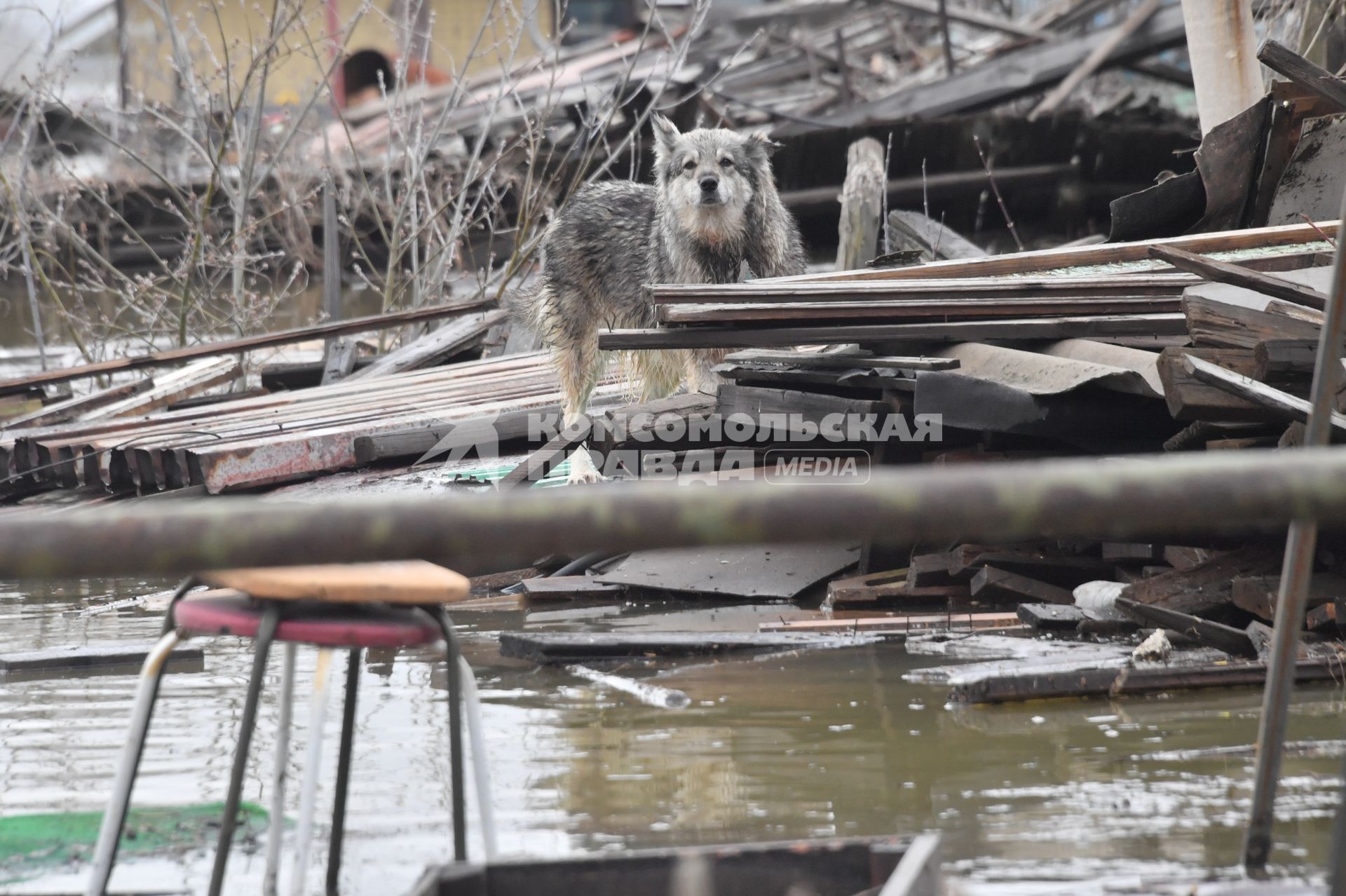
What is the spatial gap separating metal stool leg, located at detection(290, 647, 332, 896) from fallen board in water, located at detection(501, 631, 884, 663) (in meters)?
2.38

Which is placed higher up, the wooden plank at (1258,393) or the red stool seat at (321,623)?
the wooden plank at (1258,393)

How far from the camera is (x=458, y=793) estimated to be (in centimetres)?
257

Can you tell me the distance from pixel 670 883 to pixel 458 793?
48 centimetres

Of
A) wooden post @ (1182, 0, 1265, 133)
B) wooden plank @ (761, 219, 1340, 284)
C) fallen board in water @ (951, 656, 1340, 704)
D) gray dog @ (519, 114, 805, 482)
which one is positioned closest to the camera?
fallen board in water @ (951, 656, 1340, 704)

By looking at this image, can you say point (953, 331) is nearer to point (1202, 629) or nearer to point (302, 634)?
point (1202, 629)

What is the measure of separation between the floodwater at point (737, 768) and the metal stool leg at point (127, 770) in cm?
60

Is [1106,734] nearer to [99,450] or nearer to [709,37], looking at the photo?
[99,450]

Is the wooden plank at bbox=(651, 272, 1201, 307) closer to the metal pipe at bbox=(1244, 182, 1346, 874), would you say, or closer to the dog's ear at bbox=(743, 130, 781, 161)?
the dog's ear at bbox=(743, 130, 781, 161)

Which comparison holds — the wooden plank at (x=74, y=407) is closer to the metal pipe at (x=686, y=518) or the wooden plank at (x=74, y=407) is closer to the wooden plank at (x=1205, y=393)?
the wooden plank at (x=1205, y=393)

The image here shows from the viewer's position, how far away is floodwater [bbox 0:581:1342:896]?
3.03 metres

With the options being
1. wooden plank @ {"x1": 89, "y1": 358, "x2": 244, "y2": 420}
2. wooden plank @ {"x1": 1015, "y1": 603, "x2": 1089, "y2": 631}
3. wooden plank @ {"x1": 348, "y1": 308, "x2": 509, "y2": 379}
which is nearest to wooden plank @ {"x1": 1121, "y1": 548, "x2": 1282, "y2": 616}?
wooden plank @ {"x1": 1015, "y1": 603, "x2": 1089, "y2": 631}

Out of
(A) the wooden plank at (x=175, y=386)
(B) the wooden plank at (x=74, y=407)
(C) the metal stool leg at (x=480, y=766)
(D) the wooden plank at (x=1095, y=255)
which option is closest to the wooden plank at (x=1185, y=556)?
(D) the wooden plank at (x=1095, y=255)

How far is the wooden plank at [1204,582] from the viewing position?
15.3 ft

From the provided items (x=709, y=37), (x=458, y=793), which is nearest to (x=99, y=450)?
(x=458, y=793)
